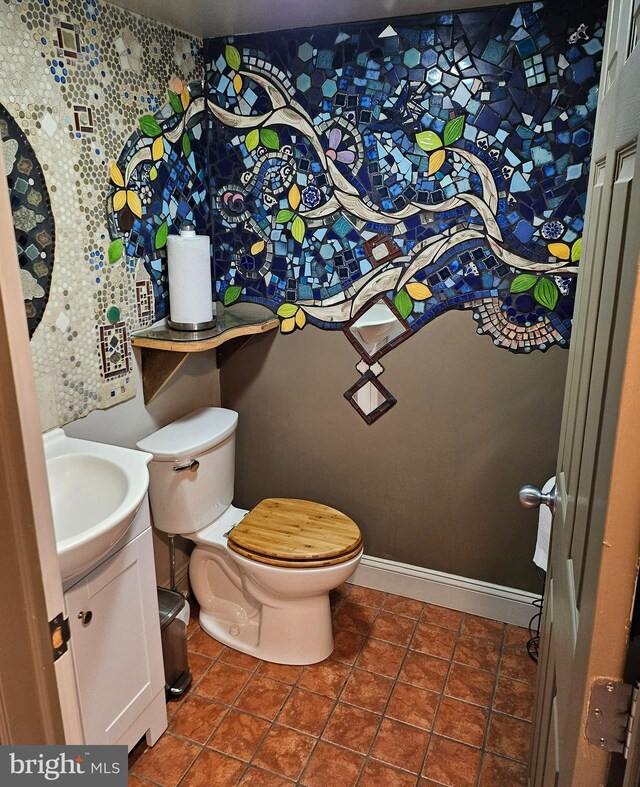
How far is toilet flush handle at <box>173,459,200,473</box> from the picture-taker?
2115 millimetres

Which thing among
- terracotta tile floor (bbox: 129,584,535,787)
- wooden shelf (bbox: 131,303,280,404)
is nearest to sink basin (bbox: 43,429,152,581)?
wooden shelf (bbox: 131,303,280,404)

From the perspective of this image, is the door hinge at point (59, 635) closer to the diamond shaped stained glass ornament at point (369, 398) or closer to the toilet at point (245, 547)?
the toilet at point (245, 547)

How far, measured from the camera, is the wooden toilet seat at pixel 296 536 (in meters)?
2.07

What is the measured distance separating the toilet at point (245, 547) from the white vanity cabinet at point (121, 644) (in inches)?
16.0

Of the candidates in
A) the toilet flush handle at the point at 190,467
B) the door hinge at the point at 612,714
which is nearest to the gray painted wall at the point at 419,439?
the toilet flush handle at the point at 190,467

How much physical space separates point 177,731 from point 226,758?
20cm

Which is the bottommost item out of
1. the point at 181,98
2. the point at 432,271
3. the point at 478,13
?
the point at 432,271

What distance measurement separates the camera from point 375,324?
232 cm

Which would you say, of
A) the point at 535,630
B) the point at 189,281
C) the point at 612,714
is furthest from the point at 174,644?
the point at 612,714

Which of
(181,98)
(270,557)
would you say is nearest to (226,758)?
(270,557)

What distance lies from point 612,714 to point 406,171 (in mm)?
1829

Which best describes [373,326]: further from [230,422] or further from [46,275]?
[46,275]

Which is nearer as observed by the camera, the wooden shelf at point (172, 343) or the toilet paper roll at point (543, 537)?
the toilet paper roll at point (543, 537)

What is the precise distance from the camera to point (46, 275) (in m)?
1.70
